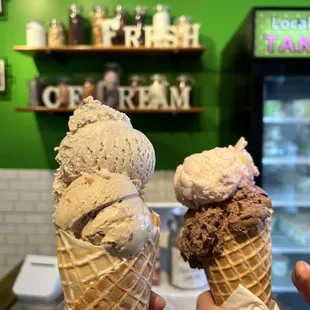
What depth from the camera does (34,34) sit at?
2986 mm

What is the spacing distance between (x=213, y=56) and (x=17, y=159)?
178 cm

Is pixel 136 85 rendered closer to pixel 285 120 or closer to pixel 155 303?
pixel 285 120

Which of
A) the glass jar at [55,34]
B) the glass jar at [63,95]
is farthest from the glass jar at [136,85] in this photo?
the glass jar at [55,34]

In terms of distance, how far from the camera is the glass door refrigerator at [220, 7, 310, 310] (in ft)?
7.70

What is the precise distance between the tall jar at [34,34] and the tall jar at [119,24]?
0.54 m

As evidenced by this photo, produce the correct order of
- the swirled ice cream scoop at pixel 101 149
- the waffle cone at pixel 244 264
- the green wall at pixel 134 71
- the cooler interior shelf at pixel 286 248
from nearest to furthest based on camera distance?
the swirled ice cream scoop at pixel 101 149, the waffle cone at pixel 244 264, the cooler interior shelf at pixel 286 248, the green wall at pixel 134 71

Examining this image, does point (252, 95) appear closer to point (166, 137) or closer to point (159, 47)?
point (159, 47)

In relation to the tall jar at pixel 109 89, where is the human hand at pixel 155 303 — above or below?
below

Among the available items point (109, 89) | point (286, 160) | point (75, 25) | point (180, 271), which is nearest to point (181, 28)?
point (109, 89)

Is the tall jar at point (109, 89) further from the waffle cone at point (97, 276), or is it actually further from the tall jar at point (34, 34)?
the waffle cone at point (97, 276)

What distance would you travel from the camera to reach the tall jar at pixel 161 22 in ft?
9.63

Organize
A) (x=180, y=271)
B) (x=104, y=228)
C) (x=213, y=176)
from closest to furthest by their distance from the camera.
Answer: (x=104, y=228) → (x=213, y=176) → (x=180, y=271)

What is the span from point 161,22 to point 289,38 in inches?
39.2

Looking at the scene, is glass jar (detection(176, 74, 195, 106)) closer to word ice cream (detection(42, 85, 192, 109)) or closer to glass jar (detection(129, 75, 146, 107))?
word ice cream (detection(42, 85, 192, 109))
